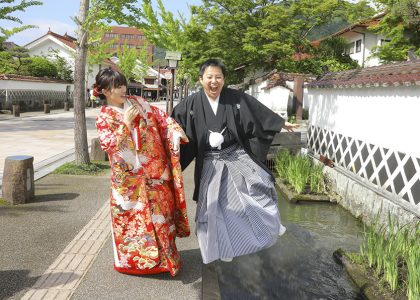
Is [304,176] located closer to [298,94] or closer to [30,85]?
[298,94]

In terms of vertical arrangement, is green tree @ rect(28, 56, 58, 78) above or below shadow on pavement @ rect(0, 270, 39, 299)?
above

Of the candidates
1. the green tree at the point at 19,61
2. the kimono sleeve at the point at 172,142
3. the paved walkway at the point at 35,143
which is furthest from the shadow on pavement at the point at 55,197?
the green tree at the point at 19,61

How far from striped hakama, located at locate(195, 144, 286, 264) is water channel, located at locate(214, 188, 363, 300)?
2.23 feet

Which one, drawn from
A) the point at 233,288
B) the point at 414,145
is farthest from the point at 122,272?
the point at 414,145

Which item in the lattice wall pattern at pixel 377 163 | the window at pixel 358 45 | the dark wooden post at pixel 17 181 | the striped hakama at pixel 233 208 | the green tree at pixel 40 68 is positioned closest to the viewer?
the striped hakama at pixel 233 208

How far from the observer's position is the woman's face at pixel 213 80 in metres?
4.08

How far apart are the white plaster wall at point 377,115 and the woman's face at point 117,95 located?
4220 millimetres

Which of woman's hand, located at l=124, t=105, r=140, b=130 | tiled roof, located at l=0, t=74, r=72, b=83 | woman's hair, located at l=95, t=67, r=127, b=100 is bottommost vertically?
woman's hand, located at l=124, t=105, r=140, b=130

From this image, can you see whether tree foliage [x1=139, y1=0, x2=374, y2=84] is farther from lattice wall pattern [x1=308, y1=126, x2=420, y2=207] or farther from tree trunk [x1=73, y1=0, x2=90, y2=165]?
lattice wall pattern [x1=308, y1=126, x2=420, y2=207]

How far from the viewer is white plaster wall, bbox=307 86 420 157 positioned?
620 centimetres

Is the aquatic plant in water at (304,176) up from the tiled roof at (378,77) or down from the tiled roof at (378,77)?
down

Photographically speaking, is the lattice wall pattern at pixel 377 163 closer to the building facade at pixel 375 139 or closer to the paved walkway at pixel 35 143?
the building facade at pixel 375 139

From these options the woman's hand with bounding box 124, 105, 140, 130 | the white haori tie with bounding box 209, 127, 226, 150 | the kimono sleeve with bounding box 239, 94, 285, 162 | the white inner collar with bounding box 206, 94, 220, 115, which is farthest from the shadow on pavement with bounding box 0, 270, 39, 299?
the kimono sleeve with bounding box 239, 94, 285, 162

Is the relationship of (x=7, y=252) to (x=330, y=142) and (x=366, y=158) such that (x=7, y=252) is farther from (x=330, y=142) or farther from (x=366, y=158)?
(x=330, y=142)
